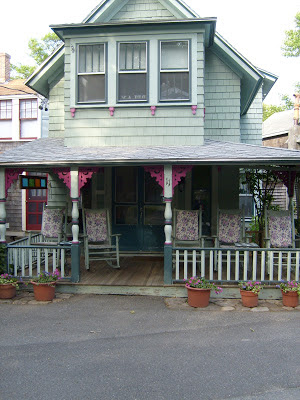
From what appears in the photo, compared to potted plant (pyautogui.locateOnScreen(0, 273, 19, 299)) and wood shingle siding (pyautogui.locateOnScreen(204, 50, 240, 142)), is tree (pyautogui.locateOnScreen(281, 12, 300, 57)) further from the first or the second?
potted plant (pyautogui.locateOnScreen(0, 273, 19, 299))

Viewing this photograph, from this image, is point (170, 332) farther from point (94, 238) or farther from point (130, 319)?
point (94, 238)

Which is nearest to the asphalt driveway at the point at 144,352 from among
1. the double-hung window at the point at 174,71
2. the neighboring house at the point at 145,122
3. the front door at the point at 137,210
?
the neighboring house at the point at 145,122

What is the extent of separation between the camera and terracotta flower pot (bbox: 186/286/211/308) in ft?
19.7

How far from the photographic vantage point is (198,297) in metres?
6.04

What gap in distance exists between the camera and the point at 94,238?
25.5ft

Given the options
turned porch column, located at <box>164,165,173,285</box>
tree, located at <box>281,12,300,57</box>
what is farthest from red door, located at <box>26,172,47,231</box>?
tree, located at <box>281,12,300,57</box>

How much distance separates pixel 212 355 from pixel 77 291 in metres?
3.18

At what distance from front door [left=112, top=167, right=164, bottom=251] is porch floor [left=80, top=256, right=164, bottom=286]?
1.25 ft

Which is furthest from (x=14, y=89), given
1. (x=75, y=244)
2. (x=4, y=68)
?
(x=75, y=244)

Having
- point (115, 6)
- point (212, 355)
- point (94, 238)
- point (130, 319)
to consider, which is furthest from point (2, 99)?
point (212, 355)

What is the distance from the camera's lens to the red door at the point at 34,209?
46.3 feet

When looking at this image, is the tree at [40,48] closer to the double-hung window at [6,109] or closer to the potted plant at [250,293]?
the double-hung window at [6,109]

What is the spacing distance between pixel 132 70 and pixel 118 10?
1.50m

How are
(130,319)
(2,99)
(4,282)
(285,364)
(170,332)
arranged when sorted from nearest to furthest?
1. (285,364)
2. (170,332)
3. (130,319)
4. (4,282)
5. (2,99)
